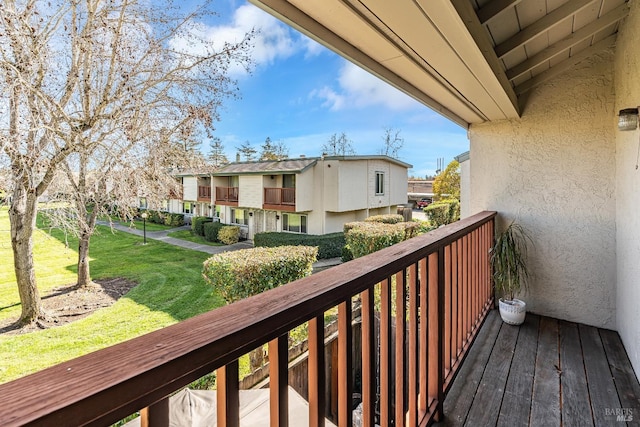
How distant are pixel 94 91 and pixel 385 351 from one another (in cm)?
814

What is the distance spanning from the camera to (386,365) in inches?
50.7

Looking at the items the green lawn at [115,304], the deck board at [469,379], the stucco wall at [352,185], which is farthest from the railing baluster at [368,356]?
the stucco wall at [352,185]

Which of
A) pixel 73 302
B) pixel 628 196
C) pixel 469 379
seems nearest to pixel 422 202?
pixel 73 302

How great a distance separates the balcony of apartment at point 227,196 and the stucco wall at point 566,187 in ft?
48.3

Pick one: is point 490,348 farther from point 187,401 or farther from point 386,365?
point 187,401

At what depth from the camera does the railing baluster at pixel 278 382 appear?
2.36ft

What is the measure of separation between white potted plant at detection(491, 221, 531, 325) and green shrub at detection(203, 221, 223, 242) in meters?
14.8

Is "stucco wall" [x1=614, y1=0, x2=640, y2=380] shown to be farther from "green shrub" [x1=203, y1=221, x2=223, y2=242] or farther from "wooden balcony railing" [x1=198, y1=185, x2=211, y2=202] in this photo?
"wooden balcony railing" [x1=198, y1=185, x2=211, y2=202]

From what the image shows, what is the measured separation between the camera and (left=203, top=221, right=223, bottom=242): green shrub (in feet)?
53.2

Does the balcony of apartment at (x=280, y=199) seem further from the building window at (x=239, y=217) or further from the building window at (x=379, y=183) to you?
the building window at (x=379, y=183)

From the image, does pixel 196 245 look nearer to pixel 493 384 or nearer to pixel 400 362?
pixel 493 384

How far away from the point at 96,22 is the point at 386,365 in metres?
8.21

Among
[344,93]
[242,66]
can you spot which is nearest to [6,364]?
A: [242,66]

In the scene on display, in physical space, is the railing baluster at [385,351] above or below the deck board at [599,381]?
above
